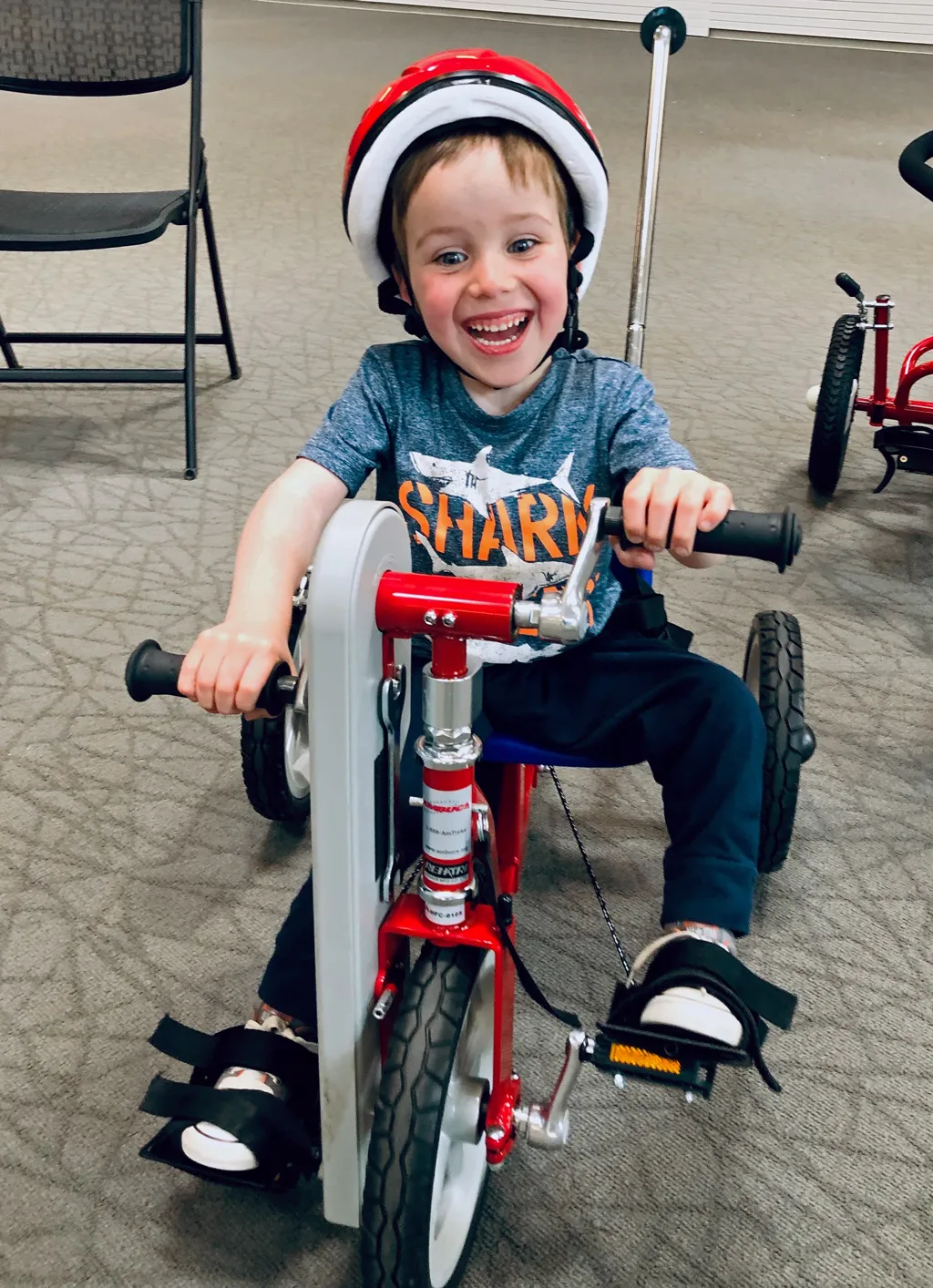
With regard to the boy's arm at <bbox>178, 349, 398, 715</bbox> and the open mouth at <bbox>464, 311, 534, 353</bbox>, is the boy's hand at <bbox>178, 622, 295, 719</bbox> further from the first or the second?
the open mouth at <bbox>464, 311, 534, 353</bbox>

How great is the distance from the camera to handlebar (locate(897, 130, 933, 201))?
5.51ft

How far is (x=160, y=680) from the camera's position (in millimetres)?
704

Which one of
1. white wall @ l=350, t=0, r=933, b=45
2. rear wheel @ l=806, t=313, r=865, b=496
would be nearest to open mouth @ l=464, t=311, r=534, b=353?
rear wheel @ l=806, t=313, r=865, b=496

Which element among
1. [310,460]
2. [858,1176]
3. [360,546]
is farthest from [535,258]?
[858,1176]

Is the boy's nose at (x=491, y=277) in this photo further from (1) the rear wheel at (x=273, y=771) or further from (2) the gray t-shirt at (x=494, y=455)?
(1) the rear wheel at (x=273, y=771)

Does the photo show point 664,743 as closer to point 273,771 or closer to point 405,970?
point 405,970

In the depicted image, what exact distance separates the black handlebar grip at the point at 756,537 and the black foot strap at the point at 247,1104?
1.72 ft

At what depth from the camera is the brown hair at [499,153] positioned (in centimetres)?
92

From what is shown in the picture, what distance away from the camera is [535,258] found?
957mm

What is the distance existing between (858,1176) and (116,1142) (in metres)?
0.67

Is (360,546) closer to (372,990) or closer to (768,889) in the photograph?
(372,990)

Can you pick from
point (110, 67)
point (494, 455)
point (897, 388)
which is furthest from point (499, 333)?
point (110, 67)

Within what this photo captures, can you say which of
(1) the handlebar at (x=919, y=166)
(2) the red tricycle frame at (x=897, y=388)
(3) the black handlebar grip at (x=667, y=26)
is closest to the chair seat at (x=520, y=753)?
(3) the black handlebar grip at (x=667, y=26)

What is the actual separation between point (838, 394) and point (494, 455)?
46.4 inches
